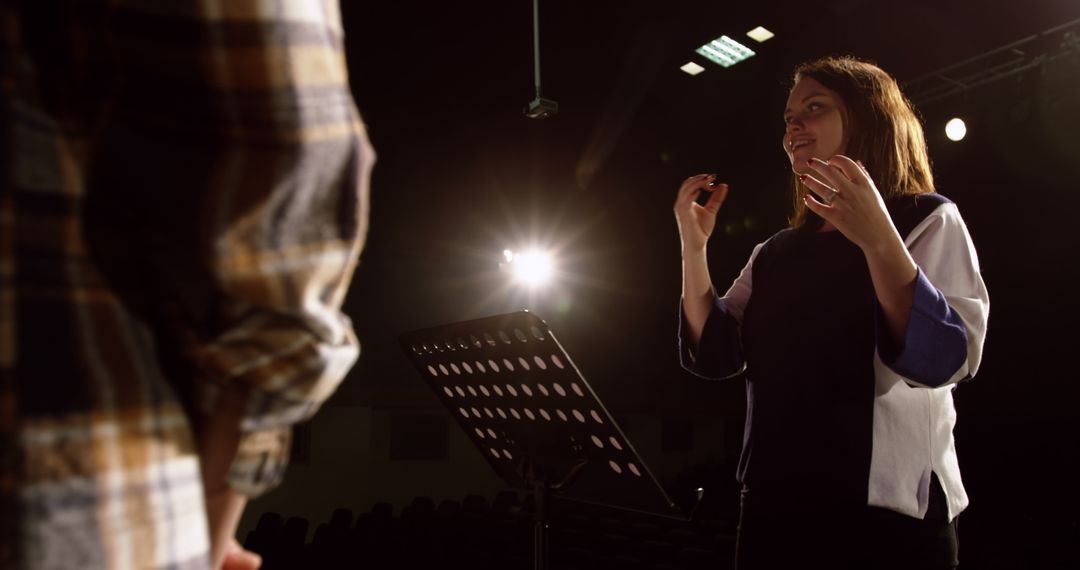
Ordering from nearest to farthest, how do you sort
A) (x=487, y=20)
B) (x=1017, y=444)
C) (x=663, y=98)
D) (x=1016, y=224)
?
(x=487, y=20)
(x=663, y=98)
(x=1016, y=224)
(x=1017, y=444)

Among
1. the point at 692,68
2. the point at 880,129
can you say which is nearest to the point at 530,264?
the point at 692,68

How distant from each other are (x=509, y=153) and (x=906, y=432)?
866cm

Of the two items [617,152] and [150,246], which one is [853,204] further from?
[617,152]

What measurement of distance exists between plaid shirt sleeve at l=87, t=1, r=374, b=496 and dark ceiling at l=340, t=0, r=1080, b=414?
518 cm

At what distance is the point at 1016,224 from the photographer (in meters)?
9.29

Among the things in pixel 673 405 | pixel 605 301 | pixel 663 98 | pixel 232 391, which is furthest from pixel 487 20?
pixel 673 405

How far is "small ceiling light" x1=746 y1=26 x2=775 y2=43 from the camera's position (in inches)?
265

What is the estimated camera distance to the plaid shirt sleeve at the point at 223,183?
18.7 inches

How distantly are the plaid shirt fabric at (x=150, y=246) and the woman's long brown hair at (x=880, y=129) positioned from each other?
1.26m

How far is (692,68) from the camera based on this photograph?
7.75 m

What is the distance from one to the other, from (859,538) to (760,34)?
637cm

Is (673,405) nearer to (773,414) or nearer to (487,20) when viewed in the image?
(487,20)

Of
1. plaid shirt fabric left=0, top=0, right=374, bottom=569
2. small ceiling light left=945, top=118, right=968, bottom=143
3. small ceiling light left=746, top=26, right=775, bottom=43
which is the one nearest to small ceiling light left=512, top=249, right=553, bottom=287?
small ceiling light left=746, top=26, right=775, bottom=43

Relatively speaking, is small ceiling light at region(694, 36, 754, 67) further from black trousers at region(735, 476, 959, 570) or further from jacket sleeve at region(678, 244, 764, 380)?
black trousers at region(735, 476, 959, 570)
